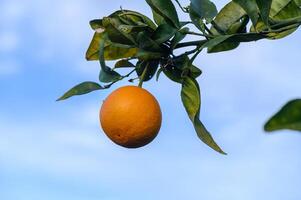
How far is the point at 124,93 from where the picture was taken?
168 cm

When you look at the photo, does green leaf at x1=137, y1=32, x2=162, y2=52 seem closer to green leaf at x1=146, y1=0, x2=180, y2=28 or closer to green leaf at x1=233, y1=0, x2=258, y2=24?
green leaf at x1=146, y1=0, x2=180, y2=28

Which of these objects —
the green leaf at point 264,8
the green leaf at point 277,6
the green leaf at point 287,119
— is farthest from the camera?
the green leaf at point 277,6

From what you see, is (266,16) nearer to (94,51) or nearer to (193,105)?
(193,105)

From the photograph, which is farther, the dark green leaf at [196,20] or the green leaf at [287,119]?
the dark green leaf at [196,20]

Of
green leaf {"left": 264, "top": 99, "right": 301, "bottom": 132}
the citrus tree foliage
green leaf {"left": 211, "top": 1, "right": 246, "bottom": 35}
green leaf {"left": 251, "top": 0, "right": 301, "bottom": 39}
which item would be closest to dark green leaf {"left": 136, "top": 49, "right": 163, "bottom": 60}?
the citrus tree foliage

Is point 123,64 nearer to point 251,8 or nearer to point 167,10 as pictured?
point 167,10

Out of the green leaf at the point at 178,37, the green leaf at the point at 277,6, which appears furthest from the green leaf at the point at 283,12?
the green leaf at the point at 178,37

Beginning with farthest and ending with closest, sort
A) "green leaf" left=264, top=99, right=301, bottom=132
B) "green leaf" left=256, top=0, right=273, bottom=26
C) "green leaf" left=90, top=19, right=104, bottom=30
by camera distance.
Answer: "green leaf" left=90, top=19, right=104, bottom=30 → "green leaf" left=256, top=0, right=273, bottom=26 → "green leaf" left=264, top=99, right=301, bottom=132

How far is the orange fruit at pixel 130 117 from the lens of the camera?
5.43 ft

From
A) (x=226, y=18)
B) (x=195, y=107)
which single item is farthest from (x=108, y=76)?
(x=226, y=18)

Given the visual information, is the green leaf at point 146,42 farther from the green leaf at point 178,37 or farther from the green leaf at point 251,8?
the green leaf at point 251,8

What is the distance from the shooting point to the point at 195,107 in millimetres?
1690

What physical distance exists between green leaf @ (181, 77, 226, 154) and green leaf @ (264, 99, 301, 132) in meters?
0.95

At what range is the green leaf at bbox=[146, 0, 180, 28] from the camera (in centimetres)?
168
